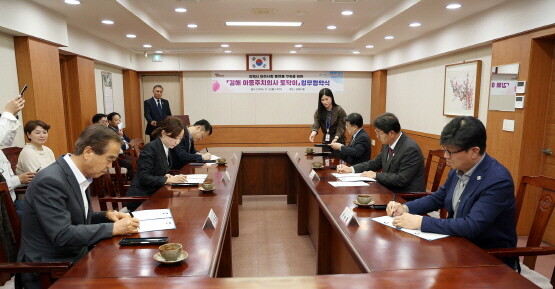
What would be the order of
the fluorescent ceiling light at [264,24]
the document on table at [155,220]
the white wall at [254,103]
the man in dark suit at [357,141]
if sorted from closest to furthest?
the document on table at [155,220], the man in dark suit at [357,141], the fluorescent ceiling light at [264,24], the white wall at [254,103]

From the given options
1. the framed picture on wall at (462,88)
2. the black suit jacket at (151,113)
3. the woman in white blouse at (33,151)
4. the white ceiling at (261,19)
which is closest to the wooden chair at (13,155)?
the woman in white blouse at (33,151)

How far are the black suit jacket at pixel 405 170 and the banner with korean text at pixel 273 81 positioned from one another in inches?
213

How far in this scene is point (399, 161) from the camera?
2.78 metres

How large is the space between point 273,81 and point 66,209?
675cm

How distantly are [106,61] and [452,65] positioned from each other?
18.5 ft

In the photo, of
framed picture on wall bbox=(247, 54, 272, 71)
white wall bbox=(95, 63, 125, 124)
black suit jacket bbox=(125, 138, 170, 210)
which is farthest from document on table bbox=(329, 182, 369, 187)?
framed picture on wall bbox=(247, 54, 272, 71)

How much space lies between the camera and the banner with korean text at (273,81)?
7.97 metres

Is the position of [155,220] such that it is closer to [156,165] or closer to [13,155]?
[156,165]

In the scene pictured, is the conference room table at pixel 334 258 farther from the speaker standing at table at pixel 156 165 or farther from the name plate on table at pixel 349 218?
the speaker standing at table at pixel 156 165

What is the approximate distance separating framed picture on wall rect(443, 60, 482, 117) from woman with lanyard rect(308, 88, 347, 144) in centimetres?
165

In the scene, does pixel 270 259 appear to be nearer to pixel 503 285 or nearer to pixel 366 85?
pixel 503 285

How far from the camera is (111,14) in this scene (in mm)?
4129

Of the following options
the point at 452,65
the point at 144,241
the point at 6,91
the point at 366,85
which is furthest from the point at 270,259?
the point at 366,85

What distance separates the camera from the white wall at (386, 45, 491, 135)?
14.5 feet
